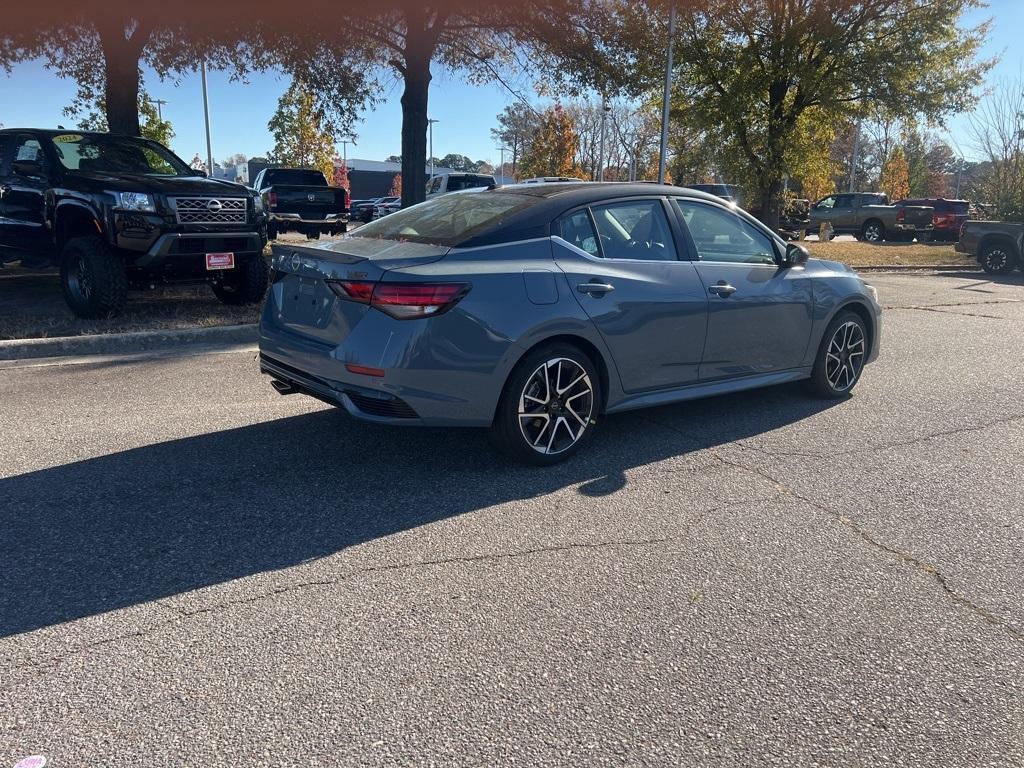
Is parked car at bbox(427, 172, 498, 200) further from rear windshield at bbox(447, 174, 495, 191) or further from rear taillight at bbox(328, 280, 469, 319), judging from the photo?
rear taillight at bbox(328, 280, 469, 319)

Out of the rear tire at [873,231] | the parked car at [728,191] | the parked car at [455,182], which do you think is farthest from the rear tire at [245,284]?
the rear tire at [873,231]

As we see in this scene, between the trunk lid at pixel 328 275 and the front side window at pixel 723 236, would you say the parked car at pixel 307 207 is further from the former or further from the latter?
the front side window at pixel 723 236

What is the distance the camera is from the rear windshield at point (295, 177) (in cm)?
2133

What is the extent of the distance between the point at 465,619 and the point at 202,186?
275 inches

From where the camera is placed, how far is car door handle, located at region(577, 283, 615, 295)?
4.64m

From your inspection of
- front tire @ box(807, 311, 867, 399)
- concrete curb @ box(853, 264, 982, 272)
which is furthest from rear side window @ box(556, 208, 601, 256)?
concrete curb @ box(853, 264, 982, 272)

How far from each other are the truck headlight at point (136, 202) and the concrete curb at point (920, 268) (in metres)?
14.9

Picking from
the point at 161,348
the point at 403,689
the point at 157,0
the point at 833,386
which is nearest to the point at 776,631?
the point at 403,689

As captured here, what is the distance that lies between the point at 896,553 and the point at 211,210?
7.22 metres

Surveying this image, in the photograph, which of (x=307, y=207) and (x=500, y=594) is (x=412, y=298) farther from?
(x=307, y=207)

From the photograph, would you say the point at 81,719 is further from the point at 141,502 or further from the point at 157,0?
the point at 157,0

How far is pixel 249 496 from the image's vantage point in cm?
416

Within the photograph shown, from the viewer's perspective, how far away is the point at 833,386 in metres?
6.34

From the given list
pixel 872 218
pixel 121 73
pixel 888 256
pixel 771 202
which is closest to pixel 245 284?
pixel 121 73
